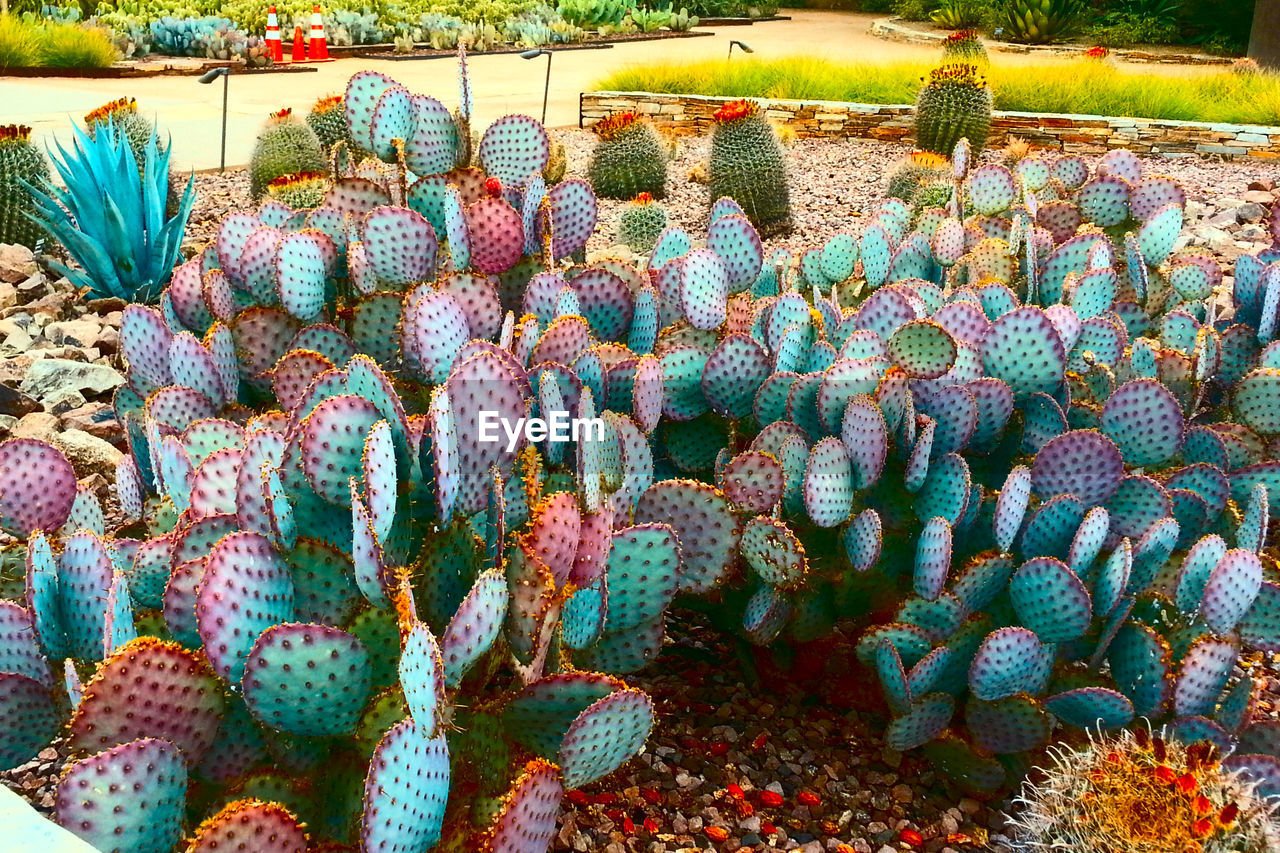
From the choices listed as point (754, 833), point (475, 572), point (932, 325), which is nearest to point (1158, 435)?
point (932, 325)

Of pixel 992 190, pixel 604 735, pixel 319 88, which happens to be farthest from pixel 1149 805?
pixel 319 88

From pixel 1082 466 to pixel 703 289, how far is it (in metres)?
0.94

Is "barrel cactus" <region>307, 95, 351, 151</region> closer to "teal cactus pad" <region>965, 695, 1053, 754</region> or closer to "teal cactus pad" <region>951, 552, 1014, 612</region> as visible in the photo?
"teal cactus pad" <region>951, 552, 1014, 612</region>

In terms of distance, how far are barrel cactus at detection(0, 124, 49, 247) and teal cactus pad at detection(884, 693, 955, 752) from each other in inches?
223

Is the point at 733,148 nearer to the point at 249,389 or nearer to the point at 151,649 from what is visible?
the point at 249,389

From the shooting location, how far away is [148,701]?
1.69 metres

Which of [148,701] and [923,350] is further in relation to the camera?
[923,350]

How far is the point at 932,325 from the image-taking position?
8.68 feet

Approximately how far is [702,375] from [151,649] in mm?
1393

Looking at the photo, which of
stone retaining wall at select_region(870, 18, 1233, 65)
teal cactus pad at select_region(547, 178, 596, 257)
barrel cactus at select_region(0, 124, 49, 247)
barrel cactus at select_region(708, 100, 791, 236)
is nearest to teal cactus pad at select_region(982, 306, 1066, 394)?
teal cactus pad at select_region(547, 178, 596, 257)

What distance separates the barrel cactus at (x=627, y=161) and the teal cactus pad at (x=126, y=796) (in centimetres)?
715

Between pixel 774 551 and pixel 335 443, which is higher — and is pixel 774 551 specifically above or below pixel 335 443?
below

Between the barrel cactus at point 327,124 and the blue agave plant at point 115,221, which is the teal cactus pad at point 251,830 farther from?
the barrel cactus at point 327,124

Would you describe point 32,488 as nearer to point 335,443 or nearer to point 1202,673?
point 335,443
